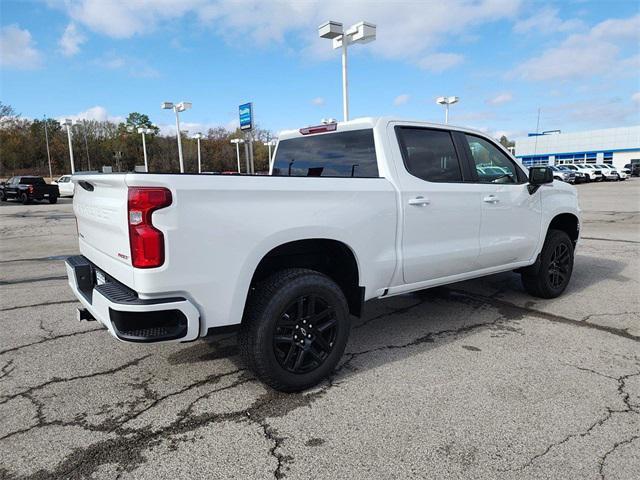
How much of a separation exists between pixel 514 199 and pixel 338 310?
243 centimetres

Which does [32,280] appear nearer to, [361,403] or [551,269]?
[361,403]

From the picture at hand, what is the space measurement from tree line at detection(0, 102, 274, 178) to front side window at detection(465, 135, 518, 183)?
59813mm

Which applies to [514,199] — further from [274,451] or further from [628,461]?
[274,451]

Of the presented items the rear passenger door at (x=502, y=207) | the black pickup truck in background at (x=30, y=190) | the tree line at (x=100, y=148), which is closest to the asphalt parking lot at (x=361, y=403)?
the rear passenger door at (x=502, y=207)

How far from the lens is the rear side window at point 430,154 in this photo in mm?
3850

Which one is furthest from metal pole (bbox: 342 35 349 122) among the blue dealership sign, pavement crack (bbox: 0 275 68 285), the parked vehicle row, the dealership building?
the dealership building

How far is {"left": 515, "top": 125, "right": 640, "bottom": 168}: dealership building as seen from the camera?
218ft

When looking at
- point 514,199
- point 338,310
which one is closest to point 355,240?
point 338,310

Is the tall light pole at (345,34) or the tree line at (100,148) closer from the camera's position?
the tall light pole at (345,34)

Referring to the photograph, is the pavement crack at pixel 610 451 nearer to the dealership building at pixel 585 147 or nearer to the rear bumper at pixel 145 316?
the rear bumper at pixel 145 316

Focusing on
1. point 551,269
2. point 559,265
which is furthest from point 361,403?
point 559,265

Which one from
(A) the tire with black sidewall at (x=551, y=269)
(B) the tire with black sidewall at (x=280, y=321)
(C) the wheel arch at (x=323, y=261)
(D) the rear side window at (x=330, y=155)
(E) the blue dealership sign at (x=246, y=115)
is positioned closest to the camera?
(B) the tire with black sidewall at (x=280, y=321)

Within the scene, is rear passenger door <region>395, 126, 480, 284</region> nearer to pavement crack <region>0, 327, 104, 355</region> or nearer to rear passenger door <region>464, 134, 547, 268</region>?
rear passenger door <region>464, 134, 547, 268</region>

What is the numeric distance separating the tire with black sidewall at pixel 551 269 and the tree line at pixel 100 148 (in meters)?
59.5
